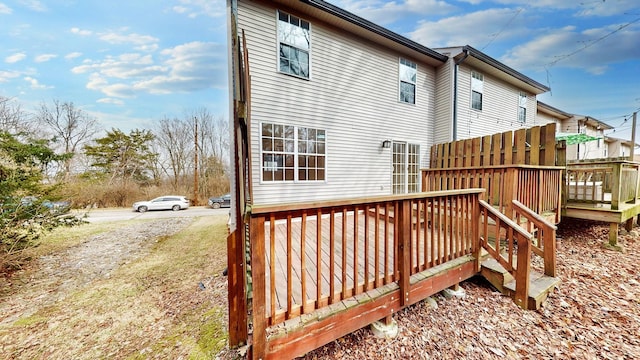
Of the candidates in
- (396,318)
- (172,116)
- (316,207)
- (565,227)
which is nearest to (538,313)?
(396,318)

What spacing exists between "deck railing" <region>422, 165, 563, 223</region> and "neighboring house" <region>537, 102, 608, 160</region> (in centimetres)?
1229

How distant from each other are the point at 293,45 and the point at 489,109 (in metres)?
8.58

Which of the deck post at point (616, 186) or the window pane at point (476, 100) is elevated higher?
the window pane at point (476, 100)

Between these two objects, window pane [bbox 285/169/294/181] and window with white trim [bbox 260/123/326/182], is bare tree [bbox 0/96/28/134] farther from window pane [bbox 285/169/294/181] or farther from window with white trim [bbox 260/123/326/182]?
window pane [bbox 285/169/294/181]

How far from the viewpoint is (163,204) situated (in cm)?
1661

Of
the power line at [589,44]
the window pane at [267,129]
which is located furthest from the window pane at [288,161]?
the power line at [589,44]

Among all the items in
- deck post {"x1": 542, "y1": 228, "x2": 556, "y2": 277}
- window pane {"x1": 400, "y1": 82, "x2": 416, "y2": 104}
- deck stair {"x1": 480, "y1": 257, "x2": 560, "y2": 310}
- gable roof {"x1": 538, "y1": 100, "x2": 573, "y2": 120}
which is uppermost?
gable roof {"x1": 538, "y1": 100, "x2": 573, "y2": 120}

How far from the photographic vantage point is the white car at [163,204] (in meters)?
16.0

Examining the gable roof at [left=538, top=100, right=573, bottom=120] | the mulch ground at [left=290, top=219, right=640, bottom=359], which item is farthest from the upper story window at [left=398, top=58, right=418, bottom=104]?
the gable roof at [left=538, top=100, right=573, bottom=120]

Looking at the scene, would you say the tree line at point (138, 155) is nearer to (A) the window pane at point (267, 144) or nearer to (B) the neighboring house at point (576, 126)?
(A) the window pane at point (267, 144)

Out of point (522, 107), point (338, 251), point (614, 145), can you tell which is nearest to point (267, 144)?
point (338, 251)

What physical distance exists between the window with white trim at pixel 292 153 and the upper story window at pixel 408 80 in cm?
361

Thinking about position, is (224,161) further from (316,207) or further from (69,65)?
(316,207)

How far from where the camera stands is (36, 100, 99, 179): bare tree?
19.2 metres
